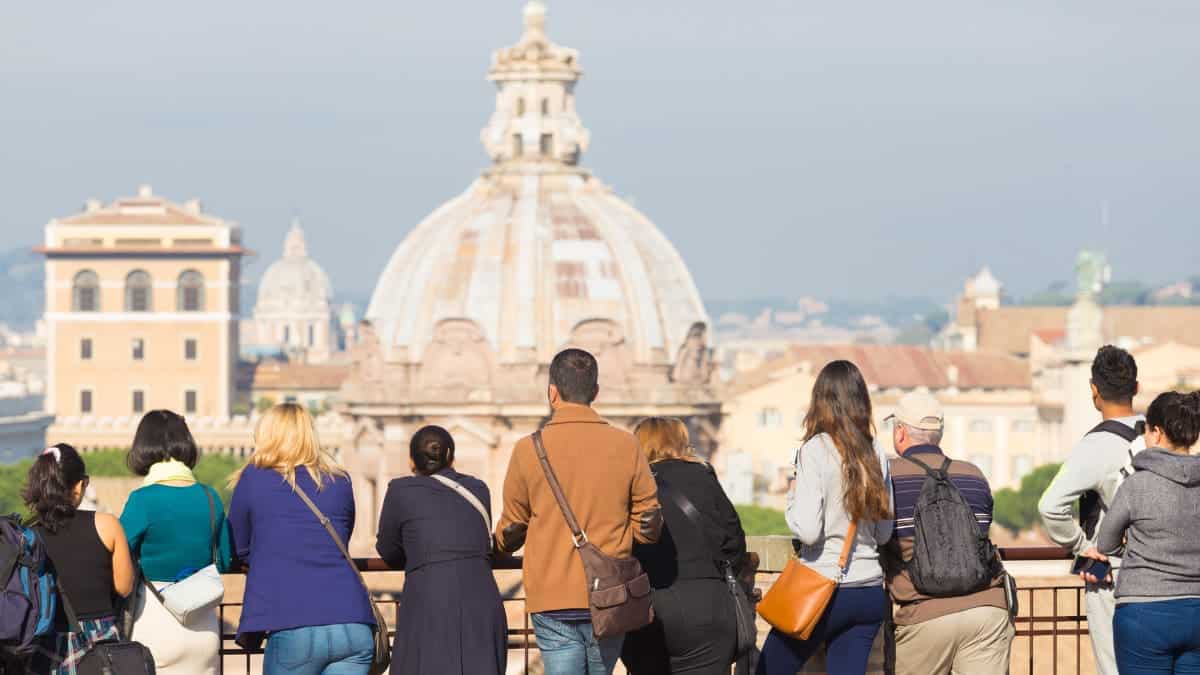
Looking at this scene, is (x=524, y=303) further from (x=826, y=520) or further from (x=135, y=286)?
(x=135, y=286)

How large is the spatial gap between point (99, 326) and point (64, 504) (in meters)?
140

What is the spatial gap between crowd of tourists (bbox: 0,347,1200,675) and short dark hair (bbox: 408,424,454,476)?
1cm

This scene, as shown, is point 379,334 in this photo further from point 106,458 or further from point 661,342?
point 106,458

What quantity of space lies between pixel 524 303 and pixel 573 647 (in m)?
33.9

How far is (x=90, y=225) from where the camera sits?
14800 centimetres

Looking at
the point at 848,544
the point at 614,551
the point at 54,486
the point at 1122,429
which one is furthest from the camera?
the point at 1122,429

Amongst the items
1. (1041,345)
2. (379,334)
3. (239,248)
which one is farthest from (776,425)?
(379,334)

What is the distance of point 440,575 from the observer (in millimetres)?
11695

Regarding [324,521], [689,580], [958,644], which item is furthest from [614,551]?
[958,644]

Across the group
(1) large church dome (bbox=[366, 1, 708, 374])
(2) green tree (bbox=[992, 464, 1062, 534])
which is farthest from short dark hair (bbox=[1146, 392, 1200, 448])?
(2) green tree (bbox=[992, 464, 1062, 534])

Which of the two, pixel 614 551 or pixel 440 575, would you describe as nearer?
pixel 614 551

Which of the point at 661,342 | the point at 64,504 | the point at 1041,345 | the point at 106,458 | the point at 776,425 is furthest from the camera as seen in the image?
the point at 1041,345

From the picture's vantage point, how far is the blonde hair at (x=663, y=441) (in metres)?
12.0

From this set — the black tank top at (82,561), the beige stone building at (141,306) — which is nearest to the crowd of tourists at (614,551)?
the black tank top at (82,561)
